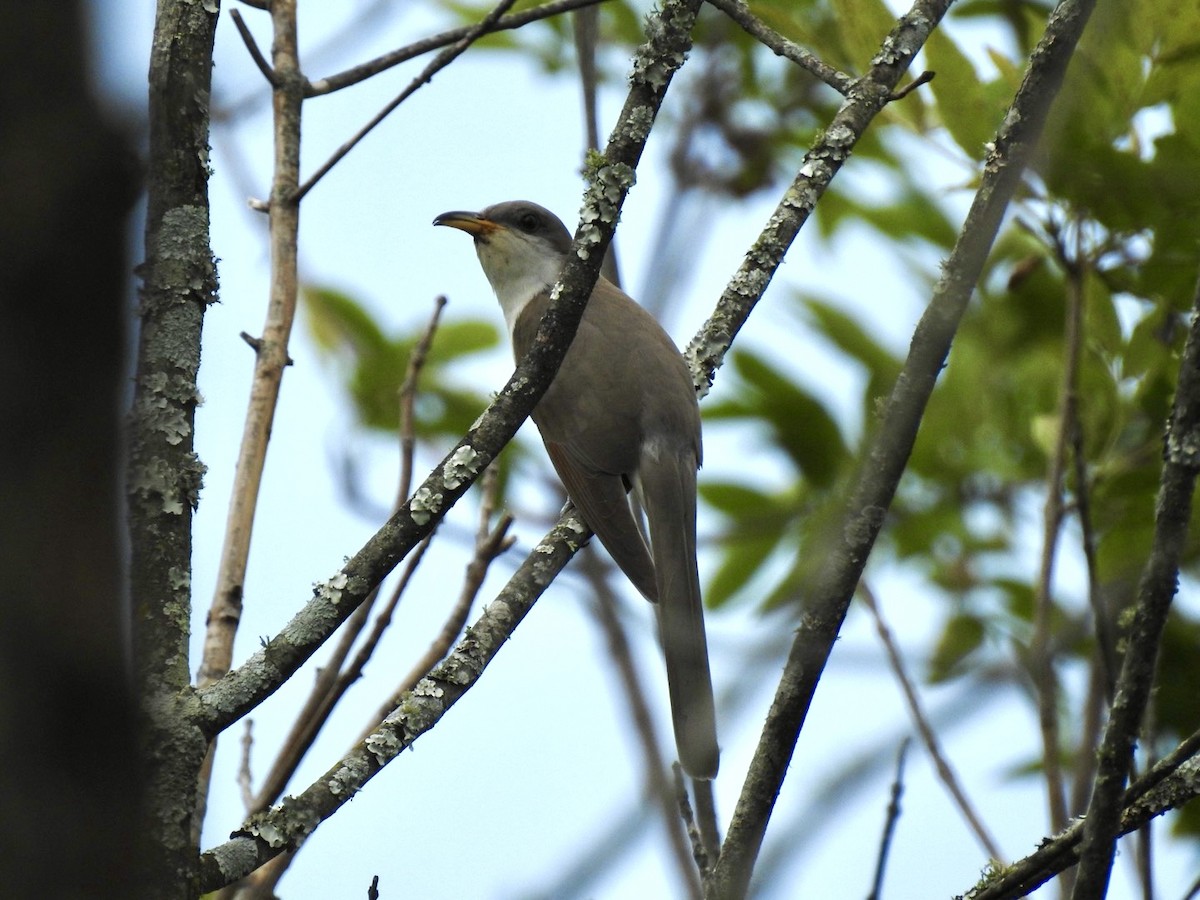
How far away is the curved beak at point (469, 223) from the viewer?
5621 millimetres

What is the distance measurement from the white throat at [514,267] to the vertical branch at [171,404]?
3305 mm

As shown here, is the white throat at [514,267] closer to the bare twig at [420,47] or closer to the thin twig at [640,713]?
the thin twig at [640,713]

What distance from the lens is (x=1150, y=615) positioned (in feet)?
5.76

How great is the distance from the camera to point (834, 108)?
4883 millimetres

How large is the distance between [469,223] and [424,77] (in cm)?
245

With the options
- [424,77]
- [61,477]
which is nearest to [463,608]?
[424,77]

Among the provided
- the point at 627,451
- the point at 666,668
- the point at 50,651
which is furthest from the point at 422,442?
the point at 50,651

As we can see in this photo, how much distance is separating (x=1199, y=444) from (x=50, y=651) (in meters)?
1.40

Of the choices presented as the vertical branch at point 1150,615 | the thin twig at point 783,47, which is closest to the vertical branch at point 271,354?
the thin twig at point 783,47

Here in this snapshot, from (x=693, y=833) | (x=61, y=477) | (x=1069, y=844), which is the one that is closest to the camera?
(x=61, y=477)

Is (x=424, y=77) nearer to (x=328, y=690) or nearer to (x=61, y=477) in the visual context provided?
(x=328, y=690)

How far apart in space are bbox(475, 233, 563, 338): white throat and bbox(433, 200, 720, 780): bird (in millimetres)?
239

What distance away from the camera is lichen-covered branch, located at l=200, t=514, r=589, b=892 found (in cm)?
201

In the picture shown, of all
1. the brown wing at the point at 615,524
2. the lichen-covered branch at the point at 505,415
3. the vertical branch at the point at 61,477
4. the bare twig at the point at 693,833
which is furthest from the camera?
the brown wing at the point at 615,524
